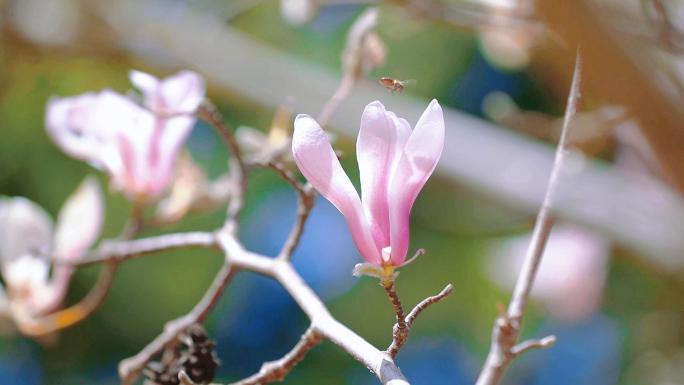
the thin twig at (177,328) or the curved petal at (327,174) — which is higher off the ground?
the curved petal at (327,174)

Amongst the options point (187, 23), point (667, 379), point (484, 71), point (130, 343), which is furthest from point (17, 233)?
point (484, 71)

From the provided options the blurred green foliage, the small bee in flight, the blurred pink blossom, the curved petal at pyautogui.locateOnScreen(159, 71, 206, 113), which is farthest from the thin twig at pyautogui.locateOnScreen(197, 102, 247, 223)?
the blurred green foliage

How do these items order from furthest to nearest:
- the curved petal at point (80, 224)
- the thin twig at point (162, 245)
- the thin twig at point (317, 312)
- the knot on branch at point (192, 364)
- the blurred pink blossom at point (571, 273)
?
the blurred pink blossom at point (571, 273), the curved petal at point (80, 224), the thin twig at point (162, 245), the knot on branch at point (192, 364), the thin twig at point (317, 312)

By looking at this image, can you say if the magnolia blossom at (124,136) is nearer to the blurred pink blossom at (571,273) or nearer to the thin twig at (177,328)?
the thin twig at (177,328)

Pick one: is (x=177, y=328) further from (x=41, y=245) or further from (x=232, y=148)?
(x=41, y=245)

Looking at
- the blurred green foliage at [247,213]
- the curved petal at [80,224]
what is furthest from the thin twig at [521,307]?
the blurred green foliage at [247,213]

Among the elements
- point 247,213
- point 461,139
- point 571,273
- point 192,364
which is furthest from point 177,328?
point 247,213

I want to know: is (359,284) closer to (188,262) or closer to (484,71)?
(188,262)
